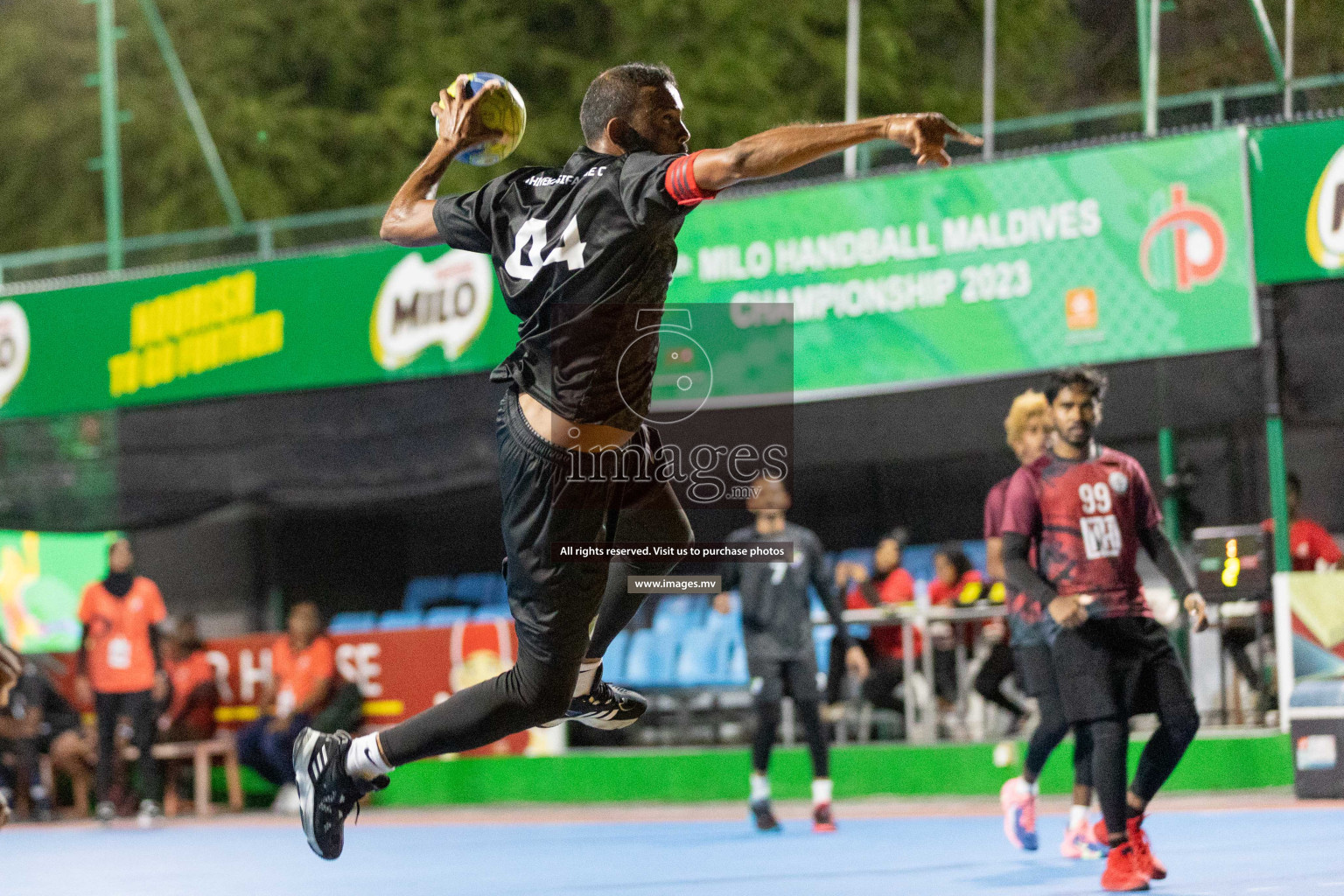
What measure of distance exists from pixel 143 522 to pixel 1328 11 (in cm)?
1119

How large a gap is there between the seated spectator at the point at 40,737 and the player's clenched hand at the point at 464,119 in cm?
1123

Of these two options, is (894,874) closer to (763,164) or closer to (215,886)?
(215,886)

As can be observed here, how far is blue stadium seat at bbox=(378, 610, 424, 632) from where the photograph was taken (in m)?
15.1

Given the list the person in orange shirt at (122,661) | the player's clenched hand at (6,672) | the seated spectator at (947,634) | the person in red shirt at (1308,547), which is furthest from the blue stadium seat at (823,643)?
the player's clenched hand at (6,672)

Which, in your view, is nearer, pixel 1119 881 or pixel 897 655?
pixel 1119 881

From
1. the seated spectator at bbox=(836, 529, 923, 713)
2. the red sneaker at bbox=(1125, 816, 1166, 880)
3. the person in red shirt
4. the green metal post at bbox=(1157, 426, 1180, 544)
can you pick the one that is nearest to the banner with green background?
the green metal post at bbox=(1157, 426, 1180, 544)

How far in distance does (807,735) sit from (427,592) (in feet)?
24.9

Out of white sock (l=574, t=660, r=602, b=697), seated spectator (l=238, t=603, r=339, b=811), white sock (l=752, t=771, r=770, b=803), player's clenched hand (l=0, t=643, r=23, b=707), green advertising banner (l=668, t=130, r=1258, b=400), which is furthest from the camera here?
seated spectator (l=238, t=603, r=339, b=811)

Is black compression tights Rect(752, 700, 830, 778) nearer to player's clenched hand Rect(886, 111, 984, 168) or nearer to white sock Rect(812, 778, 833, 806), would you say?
white sock Rect(812, 778, 833, 806)

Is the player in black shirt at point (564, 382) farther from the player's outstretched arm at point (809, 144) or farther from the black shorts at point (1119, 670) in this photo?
the black shorts at point (1119, 670)

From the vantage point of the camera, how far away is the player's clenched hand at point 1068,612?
7.52 metres

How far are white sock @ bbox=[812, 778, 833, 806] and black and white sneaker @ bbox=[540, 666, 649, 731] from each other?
17.5ft

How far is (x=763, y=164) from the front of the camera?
4.70m

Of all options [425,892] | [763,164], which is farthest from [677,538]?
[425,892]
